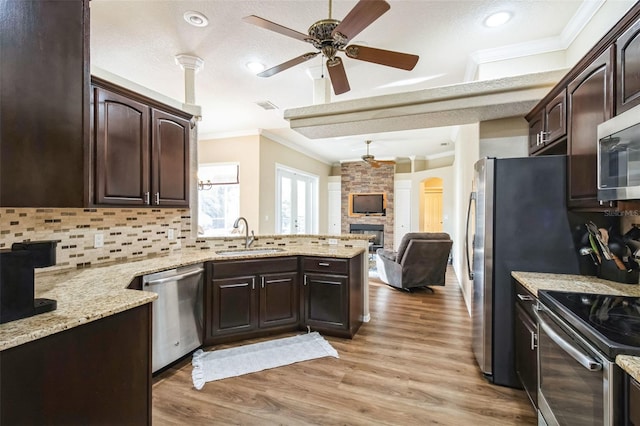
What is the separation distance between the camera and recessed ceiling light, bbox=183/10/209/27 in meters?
2.49

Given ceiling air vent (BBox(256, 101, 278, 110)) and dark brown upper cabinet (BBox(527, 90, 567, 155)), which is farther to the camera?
ceiling air vent (BBox(256, 101, 278, 110))

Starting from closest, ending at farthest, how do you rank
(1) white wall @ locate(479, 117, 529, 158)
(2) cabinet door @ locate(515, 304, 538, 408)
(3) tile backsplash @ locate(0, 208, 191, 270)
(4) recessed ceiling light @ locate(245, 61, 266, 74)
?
1. (2) cabinet door @ locate(515, 304, 538, 408)
2. (3) tile backsplash @ locate(0, 208, 191, 270)
3. (1) white wall @ locate(479, 117, 529, 158)
4. (4) recessed ceiling light @ locate(245, 61, 266, 74)

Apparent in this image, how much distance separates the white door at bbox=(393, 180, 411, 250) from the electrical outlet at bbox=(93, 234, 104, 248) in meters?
7.58

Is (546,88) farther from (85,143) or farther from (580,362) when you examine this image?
(85,143)

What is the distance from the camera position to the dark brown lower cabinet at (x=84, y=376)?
108 centimetres

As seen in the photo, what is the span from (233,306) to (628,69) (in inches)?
128

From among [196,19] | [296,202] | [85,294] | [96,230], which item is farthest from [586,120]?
[296,202]

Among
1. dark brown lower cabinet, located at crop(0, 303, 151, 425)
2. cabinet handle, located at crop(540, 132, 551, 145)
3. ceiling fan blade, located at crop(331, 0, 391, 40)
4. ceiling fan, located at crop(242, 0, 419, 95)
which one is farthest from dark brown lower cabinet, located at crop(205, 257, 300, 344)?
cabinet handle, located at crop(540, 132, 551, 145)

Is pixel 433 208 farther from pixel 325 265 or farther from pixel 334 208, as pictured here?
pixel 325 265

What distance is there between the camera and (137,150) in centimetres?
260

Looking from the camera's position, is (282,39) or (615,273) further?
(282,39)

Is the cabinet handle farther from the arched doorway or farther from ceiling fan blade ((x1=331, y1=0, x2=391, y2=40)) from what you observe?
the arched doorway

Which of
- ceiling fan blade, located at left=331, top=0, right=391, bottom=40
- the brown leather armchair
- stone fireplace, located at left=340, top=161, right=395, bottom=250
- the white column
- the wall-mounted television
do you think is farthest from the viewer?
the wall-mounted television

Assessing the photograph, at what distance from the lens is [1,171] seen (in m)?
1.09
